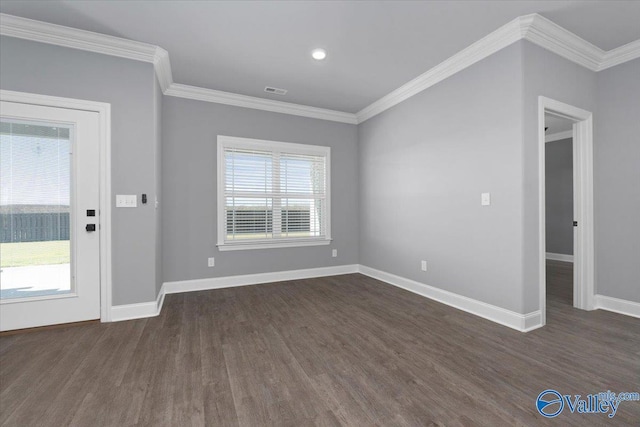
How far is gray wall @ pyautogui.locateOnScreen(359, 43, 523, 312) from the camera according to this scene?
269 cm

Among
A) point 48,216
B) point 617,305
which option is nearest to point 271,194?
point 48,216

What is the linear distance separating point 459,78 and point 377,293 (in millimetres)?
2814

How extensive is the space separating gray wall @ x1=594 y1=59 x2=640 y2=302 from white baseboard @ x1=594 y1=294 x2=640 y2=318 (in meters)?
0.05

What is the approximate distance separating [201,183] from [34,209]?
5.72ft

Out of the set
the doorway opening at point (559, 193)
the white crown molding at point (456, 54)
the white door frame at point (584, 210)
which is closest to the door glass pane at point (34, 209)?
the white crown molding at point (456, 54)

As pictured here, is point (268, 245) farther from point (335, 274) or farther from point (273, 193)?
point (335, 274)

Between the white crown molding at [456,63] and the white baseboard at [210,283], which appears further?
the white baseboard at [210,283]

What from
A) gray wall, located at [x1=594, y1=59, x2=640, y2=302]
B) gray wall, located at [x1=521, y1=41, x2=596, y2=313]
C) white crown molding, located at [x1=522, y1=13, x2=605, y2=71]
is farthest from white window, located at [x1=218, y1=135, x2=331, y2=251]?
gray wall, located at [x1=594, y1=59, x2=640, y2=302]

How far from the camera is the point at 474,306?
9.87 feet

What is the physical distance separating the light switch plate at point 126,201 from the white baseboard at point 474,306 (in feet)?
11.4

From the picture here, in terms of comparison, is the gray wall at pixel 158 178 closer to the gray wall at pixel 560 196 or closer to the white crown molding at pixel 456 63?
the white crown molding at pixel 456 63

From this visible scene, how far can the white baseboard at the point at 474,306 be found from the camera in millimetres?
2594

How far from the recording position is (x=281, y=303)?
3.41 metres

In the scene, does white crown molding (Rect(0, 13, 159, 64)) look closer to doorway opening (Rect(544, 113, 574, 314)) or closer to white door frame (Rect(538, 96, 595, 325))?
white door frame (Rect(538, 96, 595, 325))
